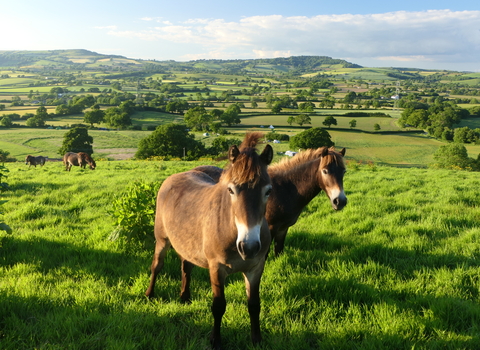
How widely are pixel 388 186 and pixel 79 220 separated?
11.0 metres

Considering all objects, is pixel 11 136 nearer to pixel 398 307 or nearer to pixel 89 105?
pixel 89 105

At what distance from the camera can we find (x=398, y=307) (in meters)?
4.04

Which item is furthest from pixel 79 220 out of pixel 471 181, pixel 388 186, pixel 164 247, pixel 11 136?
pixel 11 136

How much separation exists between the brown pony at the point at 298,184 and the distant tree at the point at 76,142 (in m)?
59.0

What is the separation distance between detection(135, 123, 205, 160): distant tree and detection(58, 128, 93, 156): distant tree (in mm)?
11416

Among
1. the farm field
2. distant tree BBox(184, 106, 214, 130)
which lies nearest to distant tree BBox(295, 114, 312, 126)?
the farm field

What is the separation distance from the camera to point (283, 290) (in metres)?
4.52

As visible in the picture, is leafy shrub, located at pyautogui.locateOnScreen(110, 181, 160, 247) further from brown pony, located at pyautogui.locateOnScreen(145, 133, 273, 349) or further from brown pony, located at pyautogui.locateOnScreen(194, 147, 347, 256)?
brown pony, located at pyautogui.locateOnScreen(194, 147, 347, 256)

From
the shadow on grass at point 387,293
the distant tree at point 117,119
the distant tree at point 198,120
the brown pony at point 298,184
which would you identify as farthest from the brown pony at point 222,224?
the distant tree at point 117,119

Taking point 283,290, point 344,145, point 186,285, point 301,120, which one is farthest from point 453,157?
point 186,285

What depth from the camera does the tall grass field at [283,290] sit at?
3.56 meters

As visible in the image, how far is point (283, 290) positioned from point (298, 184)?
2.20 metres

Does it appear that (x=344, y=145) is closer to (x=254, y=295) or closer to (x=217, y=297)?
(x=254, y=295)

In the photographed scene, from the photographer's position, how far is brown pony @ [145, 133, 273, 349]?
9.28ft
